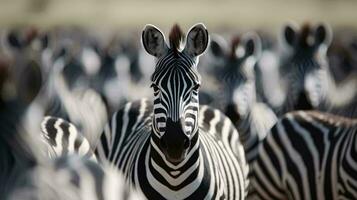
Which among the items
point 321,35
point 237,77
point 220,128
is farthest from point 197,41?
point 321,35

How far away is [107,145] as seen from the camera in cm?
753

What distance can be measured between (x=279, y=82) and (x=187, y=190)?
894 centimetres

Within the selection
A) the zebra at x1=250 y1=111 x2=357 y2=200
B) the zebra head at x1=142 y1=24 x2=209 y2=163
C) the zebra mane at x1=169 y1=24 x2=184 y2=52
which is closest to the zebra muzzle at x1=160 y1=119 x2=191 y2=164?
the zebra head at x1=142 y1=24 x2=209 y2=163

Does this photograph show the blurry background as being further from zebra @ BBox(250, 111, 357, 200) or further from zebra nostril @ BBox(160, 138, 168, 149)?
zebra nostril @ BBox(160, 138, 168, 149)

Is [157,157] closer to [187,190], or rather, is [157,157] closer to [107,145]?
Result: [187,190]

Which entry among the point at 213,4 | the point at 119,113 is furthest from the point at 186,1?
the point at 119,113

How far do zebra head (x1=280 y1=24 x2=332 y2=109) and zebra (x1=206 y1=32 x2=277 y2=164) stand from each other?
1.92 ft

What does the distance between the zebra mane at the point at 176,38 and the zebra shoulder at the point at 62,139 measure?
32.3 inches

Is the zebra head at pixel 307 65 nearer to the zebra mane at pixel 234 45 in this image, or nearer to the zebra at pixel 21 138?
the zebra mane at pixel 234 45

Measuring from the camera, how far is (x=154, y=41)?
6.28m

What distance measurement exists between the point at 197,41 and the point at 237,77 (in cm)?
391

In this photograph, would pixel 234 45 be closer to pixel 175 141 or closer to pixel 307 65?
pixel 307 65

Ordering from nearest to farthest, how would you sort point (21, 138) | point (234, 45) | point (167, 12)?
point (21, 138), point (234, 45), point (167, 12)

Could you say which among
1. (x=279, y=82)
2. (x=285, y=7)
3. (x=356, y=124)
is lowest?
(x=285, y=7)
